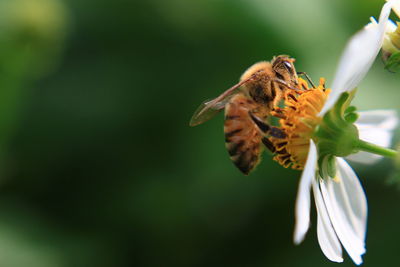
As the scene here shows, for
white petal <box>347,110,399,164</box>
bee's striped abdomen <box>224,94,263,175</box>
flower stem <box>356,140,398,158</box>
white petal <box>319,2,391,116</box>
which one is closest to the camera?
white petal <box>319,2,391,116</box>

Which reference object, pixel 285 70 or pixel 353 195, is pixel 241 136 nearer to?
pixel 285 70

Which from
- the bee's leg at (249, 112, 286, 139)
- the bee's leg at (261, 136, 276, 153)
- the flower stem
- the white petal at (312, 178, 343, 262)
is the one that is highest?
the bee's leg at (249, 112, 286, 139)

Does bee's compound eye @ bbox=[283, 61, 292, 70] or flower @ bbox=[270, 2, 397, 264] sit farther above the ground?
bee's compound eye @ bbox=[283, 61, 292, 70]

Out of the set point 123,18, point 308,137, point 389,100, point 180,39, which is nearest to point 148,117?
point 180,39

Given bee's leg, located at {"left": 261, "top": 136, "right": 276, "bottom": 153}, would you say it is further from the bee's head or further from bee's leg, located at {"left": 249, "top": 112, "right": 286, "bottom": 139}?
the bee's head

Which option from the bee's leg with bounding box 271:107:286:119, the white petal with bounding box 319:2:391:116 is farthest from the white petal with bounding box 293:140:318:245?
the bee's leg with bounding box 271:107:286:119

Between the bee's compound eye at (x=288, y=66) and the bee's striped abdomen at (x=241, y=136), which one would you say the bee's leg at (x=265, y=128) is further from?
the bee's compound eye at (x=288, y=66)

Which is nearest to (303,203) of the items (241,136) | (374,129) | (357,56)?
(357,56)
